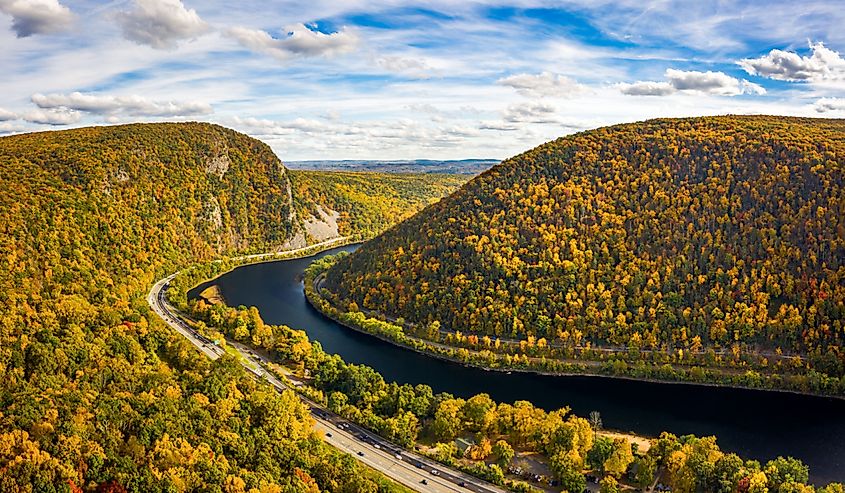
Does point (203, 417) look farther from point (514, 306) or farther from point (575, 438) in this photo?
point (514, 306)

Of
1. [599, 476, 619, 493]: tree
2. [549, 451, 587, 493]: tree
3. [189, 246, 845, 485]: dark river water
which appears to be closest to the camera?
[599, 476, 619, 493]: tree

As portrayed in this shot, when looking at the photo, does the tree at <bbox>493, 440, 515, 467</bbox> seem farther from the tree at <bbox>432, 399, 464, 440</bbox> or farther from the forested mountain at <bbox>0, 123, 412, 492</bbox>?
the forested mountain at <bbox>0, 123, 412, 492</bbox>

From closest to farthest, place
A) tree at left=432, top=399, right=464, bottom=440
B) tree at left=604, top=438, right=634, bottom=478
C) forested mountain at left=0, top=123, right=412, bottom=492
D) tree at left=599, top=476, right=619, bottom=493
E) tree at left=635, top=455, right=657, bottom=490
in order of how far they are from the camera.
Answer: forested mountain at left=0, top=123, right=412, bottom=492, tree at left=599, top=476, right=619, bottom=493, tree at left=635, top=455, right=657, bottom=490, tree at left=604, top=438, right=634, bottom=478, tree at left=432, top=399, right=464, bottom=440

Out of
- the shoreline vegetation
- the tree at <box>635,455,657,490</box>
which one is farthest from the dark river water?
the tree at <box>635,455,657,490</box>

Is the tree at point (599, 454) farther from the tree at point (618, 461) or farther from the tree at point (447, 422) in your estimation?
the tree at point (447, 422)

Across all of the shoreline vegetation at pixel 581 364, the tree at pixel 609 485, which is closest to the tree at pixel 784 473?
the tree at pixel 609 485

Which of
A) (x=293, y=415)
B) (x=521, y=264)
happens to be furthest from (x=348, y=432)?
(x=521, y=264)

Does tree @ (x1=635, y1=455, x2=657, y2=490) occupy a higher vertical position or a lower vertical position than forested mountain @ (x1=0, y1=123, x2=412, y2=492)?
lower

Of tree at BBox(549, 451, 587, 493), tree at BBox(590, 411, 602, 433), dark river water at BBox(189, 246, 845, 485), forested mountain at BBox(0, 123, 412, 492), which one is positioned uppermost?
forested mountain at BBox(0, 123, 412, 492)
